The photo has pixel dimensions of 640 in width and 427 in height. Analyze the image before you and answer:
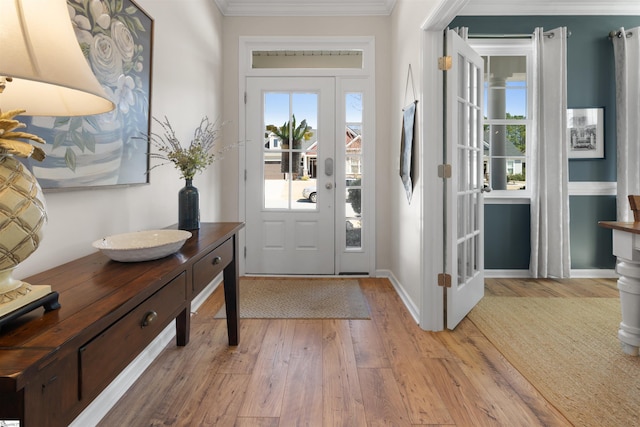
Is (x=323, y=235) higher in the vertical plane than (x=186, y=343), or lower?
higher

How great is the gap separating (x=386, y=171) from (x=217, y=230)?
2.11 meters

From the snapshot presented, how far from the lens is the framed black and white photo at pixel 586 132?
3.64 meters

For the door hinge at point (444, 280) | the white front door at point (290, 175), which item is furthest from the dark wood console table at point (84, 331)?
the white front door at point (290, 175)

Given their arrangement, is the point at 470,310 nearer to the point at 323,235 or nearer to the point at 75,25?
the point at 323,235

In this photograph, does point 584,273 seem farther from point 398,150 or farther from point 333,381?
point 333,381

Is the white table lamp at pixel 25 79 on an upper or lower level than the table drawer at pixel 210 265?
upper

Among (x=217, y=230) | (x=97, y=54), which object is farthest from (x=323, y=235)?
(x=97, y=54)

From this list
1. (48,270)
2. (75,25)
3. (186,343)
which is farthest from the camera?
(186,343)

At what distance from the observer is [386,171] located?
3609 millimetres

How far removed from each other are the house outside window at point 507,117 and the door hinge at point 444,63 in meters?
1.67

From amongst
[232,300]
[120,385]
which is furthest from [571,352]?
[120,385]

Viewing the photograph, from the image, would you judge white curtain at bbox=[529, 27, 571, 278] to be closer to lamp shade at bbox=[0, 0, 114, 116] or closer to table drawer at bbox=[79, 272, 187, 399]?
table drawer at bbox=[79, 272, 187, 399]

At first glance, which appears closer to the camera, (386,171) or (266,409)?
(266,409)

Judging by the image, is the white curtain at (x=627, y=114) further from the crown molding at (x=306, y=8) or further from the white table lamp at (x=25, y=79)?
the white table lamp at (x=25, y=79)
